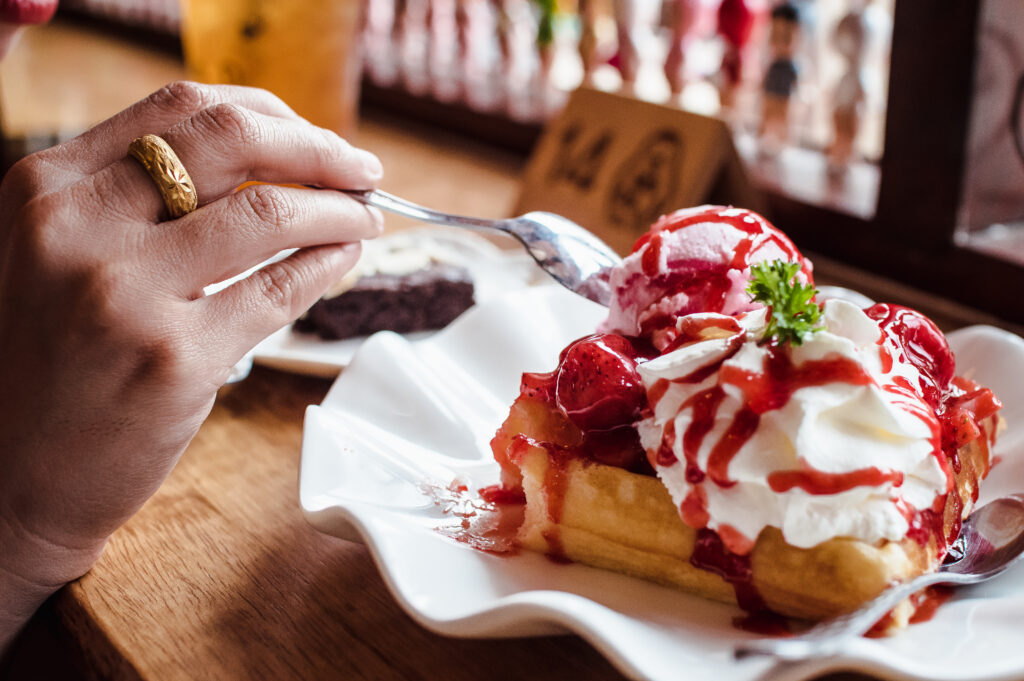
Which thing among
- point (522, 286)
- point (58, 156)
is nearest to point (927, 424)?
point (58, 156)

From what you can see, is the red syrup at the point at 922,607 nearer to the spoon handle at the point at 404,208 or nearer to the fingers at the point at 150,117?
the spoon handle at the point at 404,208

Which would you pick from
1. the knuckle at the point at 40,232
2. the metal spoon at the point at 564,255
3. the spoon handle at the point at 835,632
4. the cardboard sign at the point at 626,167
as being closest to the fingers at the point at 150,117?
the knuckle at the point at 40,232

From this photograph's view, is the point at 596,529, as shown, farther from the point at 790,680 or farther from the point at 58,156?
the point at 58,156

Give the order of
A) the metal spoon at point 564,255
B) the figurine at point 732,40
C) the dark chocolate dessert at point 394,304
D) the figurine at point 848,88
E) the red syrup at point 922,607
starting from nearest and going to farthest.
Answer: the red syrup at point 922,607
the metal spoon at point 564,255
the dark chocolate dessert at point 394,304
the figurine at point 848,88
the figurine at point 732,40

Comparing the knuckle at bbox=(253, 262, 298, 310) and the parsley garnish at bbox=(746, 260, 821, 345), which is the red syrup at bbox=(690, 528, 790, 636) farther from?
the knuckle at bbox=(253, 262, 298, 310)

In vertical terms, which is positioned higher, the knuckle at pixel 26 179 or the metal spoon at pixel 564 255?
the knuckle at pixel 26 179

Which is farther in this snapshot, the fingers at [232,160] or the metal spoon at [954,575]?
the fingers at [232,160]

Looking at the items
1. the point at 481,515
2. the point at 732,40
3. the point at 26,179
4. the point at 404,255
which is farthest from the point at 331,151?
the point at 732,40
